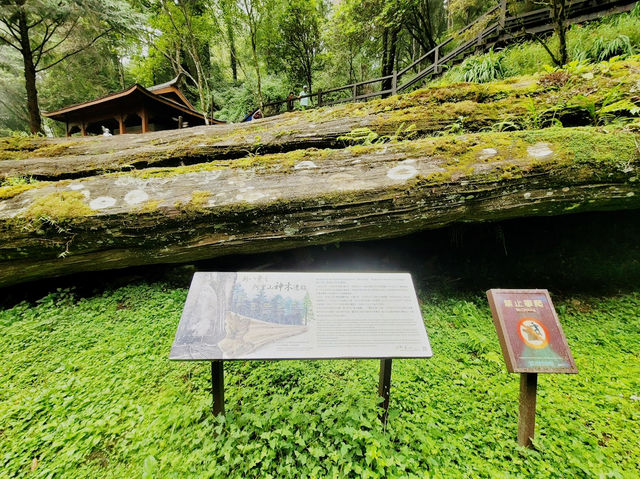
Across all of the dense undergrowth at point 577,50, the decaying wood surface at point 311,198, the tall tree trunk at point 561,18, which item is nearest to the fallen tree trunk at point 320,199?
the decaying wood surface at point 311,198

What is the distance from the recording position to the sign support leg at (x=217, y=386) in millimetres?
1934

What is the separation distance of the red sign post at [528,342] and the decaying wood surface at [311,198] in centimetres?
147

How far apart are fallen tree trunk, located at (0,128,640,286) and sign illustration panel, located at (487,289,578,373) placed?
1.45m

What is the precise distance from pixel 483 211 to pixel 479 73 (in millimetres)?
6758

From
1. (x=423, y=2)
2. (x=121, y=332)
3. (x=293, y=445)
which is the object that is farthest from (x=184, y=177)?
(x=423, y=2)

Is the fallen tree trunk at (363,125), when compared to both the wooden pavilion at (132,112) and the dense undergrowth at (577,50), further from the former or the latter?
the wooden pavilion at (132,112)

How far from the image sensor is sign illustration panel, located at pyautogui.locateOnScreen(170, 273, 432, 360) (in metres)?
1.84

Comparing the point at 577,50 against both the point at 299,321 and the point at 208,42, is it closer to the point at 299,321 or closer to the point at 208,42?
the point at 299,321

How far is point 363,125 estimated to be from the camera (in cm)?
454

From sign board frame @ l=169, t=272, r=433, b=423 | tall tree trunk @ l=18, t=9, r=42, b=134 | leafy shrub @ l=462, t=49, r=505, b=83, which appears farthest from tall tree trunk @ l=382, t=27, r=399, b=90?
tall tree trunk @ l=18, t=9, r=42, b=134

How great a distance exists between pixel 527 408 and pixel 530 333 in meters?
0.53

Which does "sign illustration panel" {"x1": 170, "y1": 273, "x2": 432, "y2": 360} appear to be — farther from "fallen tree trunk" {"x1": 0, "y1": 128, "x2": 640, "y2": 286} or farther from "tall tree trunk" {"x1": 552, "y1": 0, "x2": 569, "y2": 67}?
"tall tree trunk" {"x1": 552, "y1": 0, "x2": 569, "y2": 67}

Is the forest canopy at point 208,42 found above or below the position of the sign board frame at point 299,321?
above

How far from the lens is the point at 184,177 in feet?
11.8
